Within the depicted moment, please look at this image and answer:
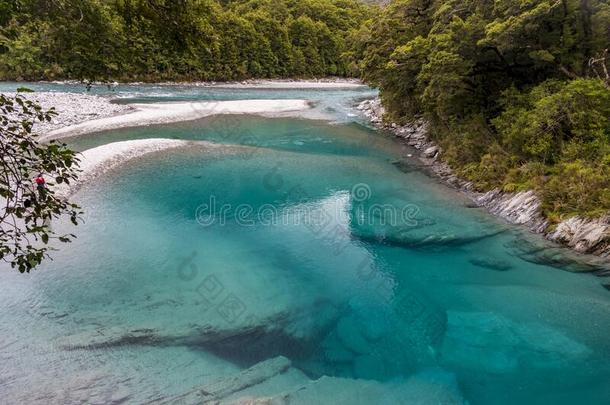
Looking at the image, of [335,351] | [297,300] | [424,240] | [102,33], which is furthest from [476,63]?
[102,33]

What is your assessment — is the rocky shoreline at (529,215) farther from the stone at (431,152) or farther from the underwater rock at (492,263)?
the underwater rock at (492,263)

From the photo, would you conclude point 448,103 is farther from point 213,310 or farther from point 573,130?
point 213,310

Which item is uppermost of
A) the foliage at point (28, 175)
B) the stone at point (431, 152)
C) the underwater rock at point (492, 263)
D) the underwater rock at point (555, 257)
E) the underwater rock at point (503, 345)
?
the foliage at point (28, 175)

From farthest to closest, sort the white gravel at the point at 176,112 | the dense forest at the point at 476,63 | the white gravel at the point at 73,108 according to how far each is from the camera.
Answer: the white gravel at the point at 73,108
the white gravel at the point at 176,112
the dense forest at the point at 476,63

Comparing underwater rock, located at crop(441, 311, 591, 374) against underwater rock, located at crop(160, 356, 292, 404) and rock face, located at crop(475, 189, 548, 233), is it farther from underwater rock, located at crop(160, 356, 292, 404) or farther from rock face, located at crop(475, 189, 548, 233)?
rock face, located at crop(475, 189, 548, 233)

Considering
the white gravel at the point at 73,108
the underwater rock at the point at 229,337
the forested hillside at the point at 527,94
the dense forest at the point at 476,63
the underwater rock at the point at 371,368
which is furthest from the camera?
the white gravel at the point at 73,108

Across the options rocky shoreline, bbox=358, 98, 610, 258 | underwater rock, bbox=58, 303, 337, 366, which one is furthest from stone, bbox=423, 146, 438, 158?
underwater rock, bbox=58, 303, 337, 366

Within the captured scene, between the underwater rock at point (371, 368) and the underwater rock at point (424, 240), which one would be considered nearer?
the underwater rock at point (371, 368)

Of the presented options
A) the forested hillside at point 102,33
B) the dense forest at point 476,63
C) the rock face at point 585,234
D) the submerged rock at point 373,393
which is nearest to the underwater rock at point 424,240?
the rock face at point 585,234
